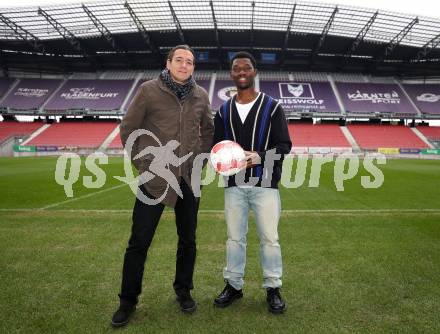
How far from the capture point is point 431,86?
4781 cm

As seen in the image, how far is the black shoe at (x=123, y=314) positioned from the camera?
281 cm

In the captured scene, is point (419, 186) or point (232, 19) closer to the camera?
point (419, 186)

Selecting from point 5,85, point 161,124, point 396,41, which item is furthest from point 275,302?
point 5,85

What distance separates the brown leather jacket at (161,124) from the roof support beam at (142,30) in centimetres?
3335

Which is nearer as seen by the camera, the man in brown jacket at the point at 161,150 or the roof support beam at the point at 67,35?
the man in brown jacket at the point at 161,150

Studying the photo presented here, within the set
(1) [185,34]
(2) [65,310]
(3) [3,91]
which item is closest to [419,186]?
(2) [65,310]

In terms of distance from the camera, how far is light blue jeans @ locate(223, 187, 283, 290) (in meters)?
3.22

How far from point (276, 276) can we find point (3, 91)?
54.0 m

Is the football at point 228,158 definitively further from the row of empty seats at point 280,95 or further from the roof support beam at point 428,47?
the roof support beam at point 428,47

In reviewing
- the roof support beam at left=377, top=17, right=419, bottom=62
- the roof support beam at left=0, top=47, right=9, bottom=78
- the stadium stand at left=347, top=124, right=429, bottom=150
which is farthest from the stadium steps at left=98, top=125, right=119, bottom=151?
the roof support beam at left=377, top=17, right=419, bottom=62

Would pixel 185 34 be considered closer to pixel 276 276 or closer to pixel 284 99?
pixel 284 99

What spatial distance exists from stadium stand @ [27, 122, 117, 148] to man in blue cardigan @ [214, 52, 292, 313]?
3677 cm

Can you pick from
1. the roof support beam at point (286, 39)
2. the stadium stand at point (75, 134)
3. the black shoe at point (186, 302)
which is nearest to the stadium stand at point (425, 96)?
the roof support beam at point (286, 39)

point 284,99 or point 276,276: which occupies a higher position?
point 284,99
